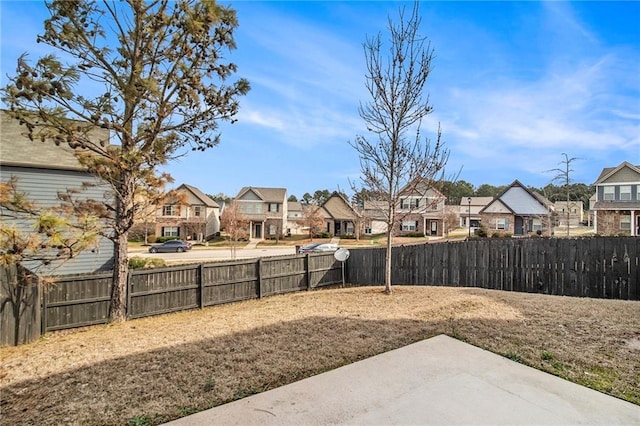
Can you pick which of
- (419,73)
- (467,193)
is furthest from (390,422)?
(467,193)

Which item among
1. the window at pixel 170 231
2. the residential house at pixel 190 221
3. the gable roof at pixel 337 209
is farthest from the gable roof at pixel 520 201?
the window at pixel 170 231

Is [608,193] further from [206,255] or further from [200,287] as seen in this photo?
[206,255]

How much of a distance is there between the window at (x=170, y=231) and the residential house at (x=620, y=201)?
40.5 metres

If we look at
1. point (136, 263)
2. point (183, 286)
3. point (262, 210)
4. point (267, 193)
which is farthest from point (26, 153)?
point (267, 193)

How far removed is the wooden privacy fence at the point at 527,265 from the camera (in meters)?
8.08

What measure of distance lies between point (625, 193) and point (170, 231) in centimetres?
4331

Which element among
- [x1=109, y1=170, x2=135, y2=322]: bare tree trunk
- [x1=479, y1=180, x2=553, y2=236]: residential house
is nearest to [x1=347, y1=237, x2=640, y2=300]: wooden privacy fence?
[x1=109, y1=170, x2=135, y2=322]: bare tree trunk

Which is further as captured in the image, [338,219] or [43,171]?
[338,219]

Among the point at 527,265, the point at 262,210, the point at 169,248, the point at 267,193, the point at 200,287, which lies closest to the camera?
the point at 200,287

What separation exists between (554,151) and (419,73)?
69.1 feet

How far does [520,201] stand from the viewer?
3450 centimetres

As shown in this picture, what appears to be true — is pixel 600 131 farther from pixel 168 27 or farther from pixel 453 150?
pixel 168 27

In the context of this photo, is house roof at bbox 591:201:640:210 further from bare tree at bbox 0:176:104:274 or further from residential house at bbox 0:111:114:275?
bare tree at bbox 0:176:104:274

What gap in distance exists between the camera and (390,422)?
261 centimetres
